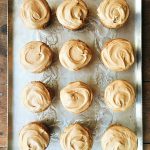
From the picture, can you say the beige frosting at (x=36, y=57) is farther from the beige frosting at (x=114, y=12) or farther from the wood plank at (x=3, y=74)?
the beige frosting at (x=114, y=12)

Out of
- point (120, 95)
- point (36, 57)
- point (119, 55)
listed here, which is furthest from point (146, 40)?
point (36, 57)

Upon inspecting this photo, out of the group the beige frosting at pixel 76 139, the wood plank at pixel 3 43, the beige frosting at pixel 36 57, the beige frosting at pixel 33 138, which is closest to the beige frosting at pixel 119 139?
the beige frosting at pixel 76 139

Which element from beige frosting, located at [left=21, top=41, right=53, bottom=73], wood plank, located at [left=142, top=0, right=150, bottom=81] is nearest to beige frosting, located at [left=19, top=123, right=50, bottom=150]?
beige frosting, located at [left=21, top=41, right=53, bottom=73]

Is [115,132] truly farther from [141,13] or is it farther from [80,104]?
[141,13]

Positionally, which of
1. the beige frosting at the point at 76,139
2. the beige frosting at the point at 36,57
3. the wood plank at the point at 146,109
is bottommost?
the beige frosting at the point at 76,139

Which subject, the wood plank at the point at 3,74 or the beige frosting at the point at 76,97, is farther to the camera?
the wood plank at the point at 3,74

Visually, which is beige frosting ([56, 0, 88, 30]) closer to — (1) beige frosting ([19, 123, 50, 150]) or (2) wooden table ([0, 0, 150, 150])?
(2) wooden table ([0, 0, 150, 150])
